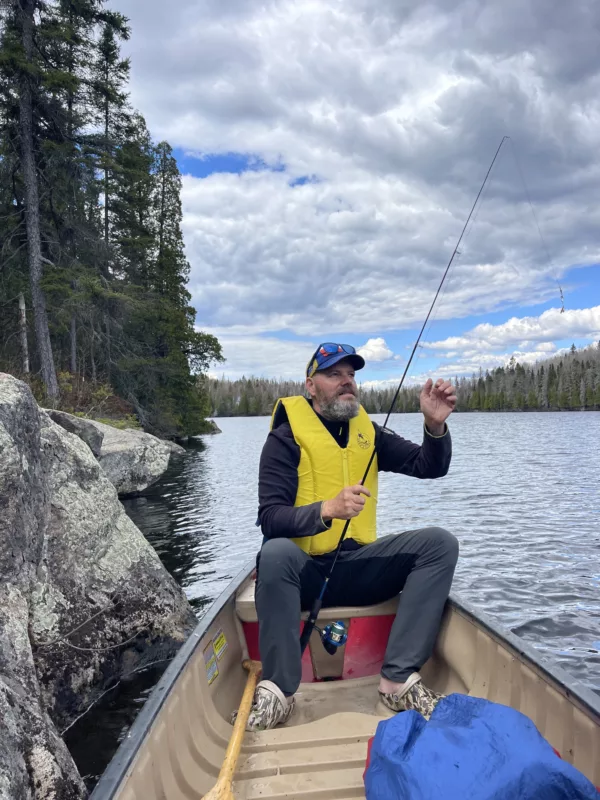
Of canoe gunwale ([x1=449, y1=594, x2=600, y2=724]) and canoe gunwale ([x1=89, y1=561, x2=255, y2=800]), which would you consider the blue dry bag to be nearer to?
Answer: canoe gunwale ([x1=449, y1=594, x2=600, y2=724])

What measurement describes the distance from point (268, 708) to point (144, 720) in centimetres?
86

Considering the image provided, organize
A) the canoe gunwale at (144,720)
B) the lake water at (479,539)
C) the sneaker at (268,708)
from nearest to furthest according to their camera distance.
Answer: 1. the canoe gunwale at (144,720)
2. the sneaker at (268,708)
3. the lake water at (479,539)

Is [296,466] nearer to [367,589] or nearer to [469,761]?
[367,589]

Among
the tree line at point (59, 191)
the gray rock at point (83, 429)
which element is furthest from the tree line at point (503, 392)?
the gray rock at point (83, 429)

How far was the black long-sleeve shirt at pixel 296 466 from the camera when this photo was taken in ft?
10.8

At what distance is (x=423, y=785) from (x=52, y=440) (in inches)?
182

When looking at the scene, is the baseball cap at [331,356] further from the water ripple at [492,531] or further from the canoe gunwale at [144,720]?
the water ripple at [492,531]

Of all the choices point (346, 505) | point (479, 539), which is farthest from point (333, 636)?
point (479, 539)

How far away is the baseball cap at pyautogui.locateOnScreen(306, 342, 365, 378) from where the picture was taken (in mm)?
3678

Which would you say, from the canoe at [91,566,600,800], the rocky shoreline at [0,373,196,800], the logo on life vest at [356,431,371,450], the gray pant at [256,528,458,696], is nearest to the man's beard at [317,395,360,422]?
the logo on life vest at [356,431,371,450]

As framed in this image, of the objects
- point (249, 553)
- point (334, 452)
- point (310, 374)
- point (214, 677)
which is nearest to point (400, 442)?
point (334, 452)

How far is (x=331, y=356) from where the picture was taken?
3697 millimetres

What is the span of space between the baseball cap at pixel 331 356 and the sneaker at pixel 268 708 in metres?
1.88

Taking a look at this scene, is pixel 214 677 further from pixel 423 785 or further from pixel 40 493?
pixel 40 493
